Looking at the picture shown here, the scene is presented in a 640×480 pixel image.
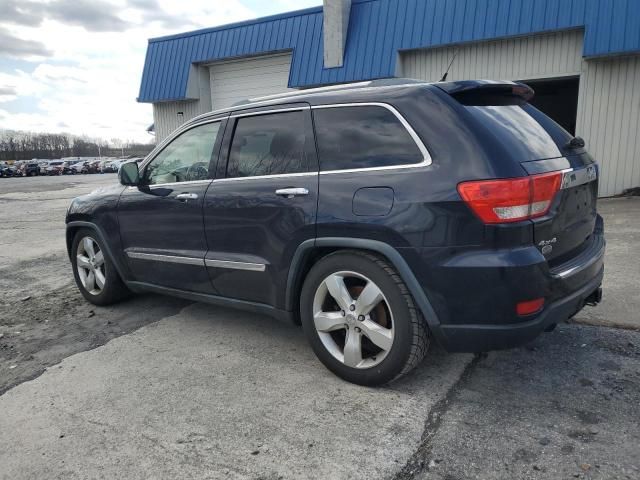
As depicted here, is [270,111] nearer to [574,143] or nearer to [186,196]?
[186,196]

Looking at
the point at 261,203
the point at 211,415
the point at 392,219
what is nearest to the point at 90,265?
the point at 261,203

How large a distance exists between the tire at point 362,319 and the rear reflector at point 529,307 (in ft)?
1.78

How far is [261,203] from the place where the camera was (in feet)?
11.1

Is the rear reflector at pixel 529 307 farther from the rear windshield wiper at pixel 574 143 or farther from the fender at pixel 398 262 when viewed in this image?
the rear windshield wiper at pixel 574 143

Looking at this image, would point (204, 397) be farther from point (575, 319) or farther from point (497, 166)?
point (575, 319)

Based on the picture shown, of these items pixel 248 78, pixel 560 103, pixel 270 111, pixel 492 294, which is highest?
pixel 248 78

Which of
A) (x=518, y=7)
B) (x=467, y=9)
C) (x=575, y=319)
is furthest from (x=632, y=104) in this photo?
(x=575, y=319)

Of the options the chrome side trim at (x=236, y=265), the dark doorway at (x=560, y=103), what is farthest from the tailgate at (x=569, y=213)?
the dark doorway at (x=560, y=103)

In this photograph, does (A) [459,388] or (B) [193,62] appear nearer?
(A) [459,388]

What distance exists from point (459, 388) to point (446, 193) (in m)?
1.26

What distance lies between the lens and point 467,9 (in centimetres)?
1152

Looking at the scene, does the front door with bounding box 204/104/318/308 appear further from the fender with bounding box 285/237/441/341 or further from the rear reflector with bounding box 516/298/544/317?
the rear reflector with bounding box 516/298/544/317

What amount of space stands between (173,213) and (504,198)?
8.50 feet

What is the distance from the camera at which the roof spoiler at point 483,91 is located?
2898mm
